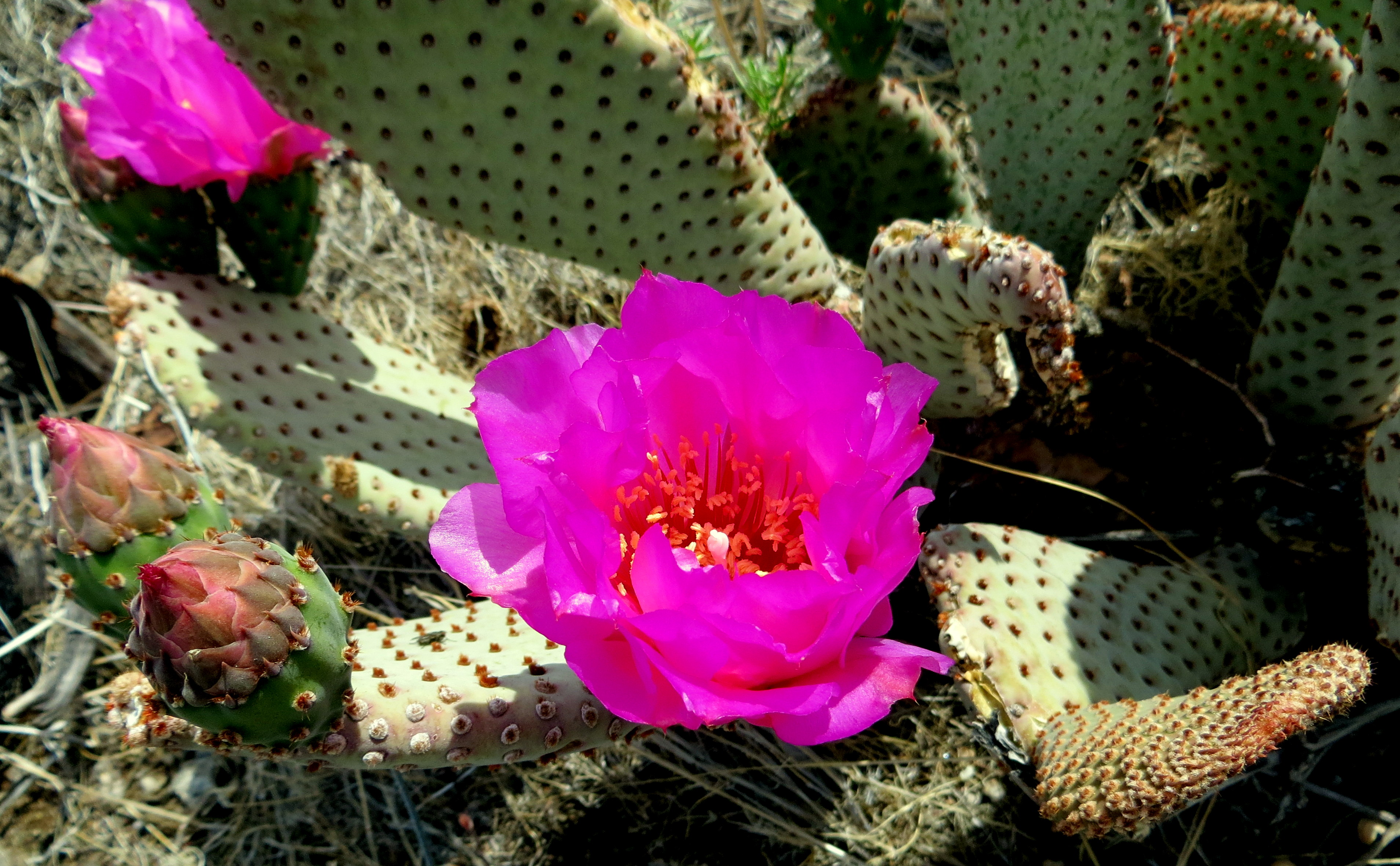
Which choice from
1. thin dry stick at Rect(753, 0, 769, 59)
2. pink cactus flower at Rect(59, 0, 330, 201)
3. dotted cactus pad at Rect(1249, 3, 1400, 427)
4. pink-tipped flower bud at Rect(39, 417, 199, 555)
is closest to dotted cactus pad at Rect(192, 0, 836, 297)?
pink cactus flower at Rect(59, 0, 330, 201)

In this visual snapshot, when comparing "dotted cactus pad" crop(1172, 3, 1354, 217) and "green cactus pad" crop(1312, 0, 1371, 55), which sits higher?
"green cactus pad" crop(1312, 0, 1371, 55)

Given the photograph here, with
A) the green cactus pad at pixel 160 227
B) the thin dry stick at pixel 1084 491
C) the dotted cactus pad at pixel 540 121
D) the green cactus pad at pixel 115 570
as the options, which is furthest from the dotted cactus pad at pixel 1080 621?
the green cactus pad at pixel 160 227

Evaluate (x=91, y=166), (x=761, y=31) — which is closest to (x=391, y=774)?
(x=91, y=166)

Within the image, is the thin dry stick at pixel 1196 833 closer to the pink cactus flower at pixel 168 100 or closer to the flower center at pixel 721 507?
the flower center at pixel 721 507

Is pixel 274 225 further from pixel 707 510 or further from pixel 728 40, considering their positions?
pixel 728 40

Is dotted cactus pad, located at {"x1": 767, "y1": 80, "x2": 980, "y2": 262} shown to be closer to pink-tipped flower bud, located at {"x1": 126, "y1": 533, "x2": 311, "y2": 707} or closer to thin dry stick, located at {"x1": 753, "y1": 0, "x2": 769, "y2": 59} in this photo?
thin dry stick, located at {"x1": 753, "y1": 0, "x2": 769, "y2": 59}

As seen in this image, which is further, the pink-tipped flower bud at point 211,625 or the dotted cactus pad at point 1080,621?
the dotted cactus pad at point 1080,621
